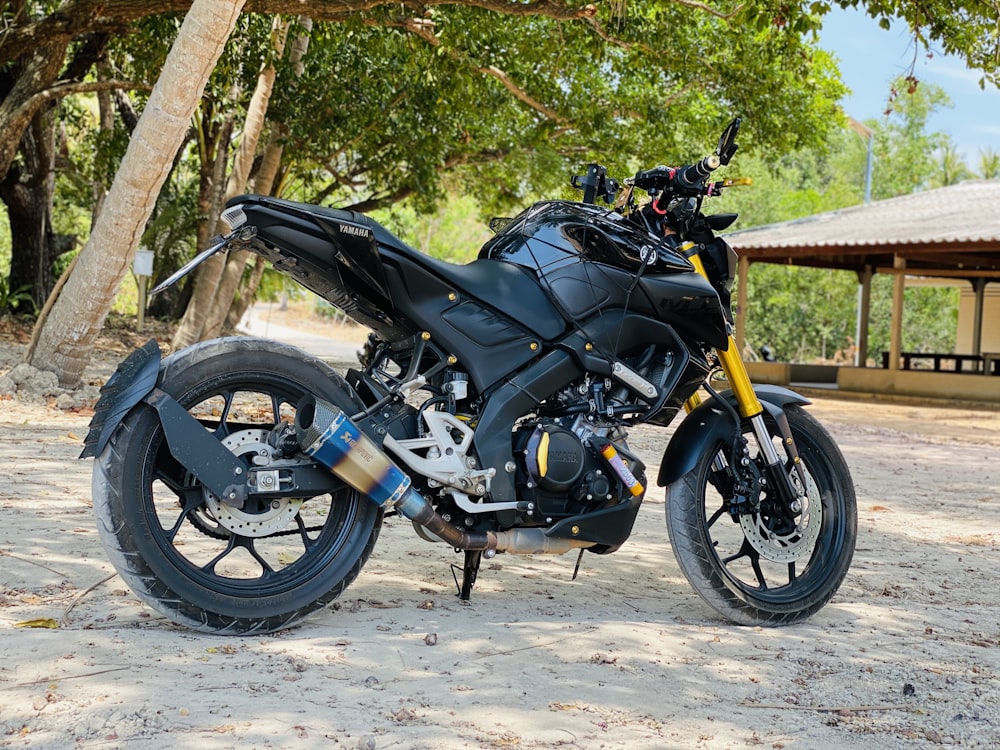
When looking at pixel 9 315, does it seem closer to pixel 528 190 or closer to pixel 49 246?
pixel 49 246

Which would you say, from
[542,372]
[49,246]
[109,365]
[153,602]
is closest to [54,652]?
[153,602]

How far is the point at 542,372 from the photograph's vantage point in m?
3.65

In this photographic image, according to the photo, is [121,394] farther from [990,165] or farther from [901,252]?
[990,165]

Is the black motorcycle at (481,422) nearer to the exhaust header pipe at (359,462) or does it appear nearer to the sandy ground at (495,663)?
the exhaust header pipe at (359,462)

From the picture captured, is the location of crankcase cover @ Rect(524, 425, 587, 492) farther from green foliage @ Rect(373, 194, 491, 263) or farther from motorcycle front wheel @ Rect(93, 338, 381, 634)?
green foliage @ Rect(373, 194, 491, 263)

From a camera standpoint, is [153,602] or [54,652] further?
[153,602]

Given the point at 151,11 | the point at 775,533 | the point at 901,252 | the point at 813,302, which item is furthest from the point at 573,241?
the point at 813,302

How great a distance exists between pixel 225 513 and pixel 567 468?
1113 millimetres

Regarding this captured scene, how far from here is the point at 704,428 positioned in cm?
403

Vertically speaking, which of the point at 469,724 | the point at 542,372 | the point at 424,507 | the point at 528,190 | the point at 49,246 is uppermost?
the point at 528,190

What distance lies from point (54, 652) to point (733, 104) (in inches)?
559

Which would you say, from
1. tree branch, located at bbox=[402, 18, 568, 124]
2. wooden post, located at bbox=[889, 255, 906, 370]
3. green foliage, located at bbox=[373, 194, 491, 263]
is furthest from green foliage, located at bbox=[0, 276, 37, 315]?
green foliage, located at bbox=[373, 194, 491, 263]

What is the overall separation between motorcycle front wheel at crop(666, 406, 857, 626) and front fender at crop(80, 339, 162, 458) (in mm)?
1854

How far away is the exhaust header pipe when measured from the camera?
3.29m
